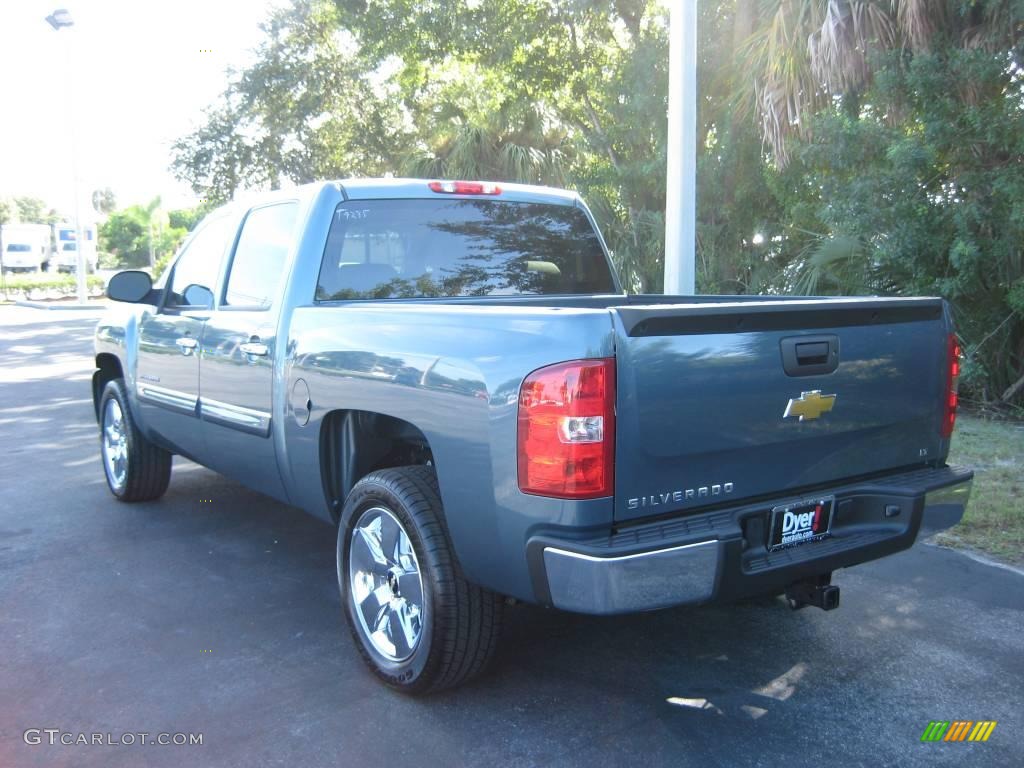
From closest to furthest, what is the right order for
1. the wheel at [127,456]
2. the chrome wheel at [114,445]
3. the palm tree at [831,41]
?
1. the wheel at [127,456]
2. the chrome wheel at [114,445]
3. the palm tree at [831,41]

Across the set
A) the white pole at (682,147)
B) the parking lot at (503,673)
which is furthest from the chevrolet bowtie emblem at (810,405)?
the white pole at (682,147)

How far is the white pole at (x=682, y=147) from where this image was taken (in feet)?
25.0

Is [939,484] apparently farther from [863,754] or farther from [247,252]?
[247,252]

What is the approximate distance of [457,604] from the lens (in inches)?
129

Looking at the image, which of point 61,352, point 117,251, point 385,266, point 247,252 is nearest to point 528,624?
point 385,266

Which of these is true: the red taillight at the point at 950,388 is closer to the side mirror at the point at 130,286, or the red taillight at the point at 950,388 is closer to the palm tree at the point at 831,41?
the side mirror at the point at 130,286

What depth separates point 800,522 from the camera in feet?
10.7

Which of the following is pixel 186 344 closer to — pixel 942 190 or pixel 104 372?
pixel 104 372

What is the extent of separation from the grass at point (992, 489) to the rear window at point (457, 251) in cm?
253

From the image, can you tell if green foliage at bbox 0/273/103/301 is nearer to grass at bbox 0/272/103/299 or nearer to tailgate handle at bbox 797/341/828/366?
grass at bbox 0/272/103/299

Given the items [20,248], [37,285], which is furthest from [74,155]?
[20,248]

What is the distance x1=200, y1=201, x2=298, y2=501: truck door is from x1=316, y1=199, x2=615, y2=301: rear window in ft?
1.01

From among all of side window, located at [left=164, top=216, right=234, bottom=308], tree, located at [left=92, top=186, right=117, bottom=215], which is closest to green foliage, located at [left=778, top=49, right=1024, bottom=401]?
side window, located at [left=164, top=216, right=234, bottom=308]

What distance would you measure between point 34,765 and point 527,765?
1.61 meters
